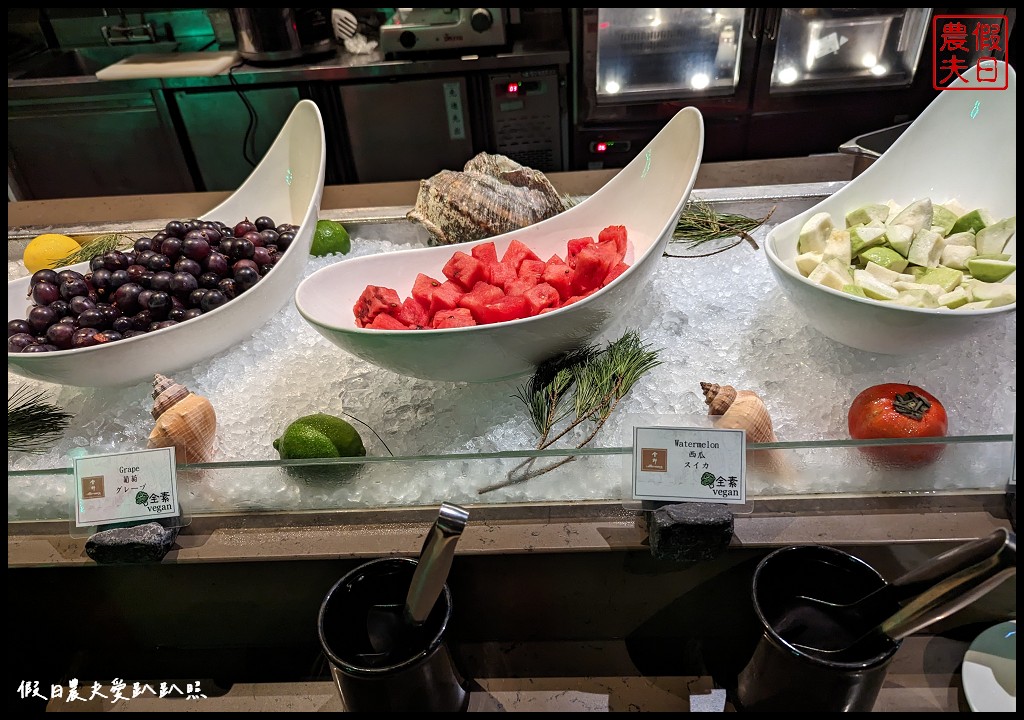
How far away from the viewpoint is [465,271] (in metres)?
1.06

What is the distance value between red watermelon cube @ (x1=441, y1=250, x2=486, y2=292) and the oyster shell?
155mm

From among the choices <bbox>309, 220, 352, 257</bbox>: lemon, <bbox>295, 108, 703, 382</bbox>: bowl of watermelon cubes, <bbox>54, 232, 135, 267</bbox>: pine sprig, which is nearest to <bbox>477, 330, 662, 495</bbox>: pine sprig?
<bbox>295, 108, 703, 382</bbox>: bowl of watermelon cubes

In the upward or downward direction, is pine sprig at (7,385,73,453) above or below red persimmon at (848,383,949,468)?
below

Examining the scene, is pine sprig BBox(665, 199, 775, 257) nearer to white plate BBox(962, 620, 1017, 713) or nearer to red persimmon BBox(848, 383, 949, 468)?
red persimmon BBox(848, 383, 949, 468)

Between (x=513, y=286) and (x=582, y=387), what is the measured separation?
0.72ft

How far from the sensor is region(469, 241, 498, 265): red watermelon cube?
3.65 ft

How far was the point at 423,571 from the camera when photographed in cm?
67

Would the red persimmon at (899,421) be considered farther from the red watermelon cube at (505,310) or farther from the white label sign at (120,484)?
the white label sign at (120,484)

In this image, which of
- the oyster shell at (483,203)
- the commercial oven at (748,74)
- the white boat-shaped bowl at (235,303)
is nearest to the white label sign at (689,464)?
the oyster shell at (483,203)

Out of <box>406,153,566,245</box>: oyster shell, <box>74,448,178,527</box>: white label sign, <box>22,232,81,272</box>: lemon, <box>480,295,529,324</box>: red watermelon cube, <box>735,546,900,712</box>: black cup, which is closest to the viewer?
<box>735,546,900,712</box>: black cup

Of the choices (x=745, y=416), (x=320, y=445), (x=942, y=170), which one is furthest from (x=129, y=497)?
(x=942, y=170)

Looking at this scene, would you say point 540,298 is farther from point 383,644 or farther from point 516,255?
point 383,644

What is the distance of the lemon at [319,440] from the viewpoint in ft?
2.82

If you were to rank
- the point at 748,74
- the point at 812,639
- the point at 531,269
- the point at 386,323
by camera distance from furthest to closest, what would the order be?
the point at 748,74, the point at 531,269, the point at 386,323, the point at 812,639
